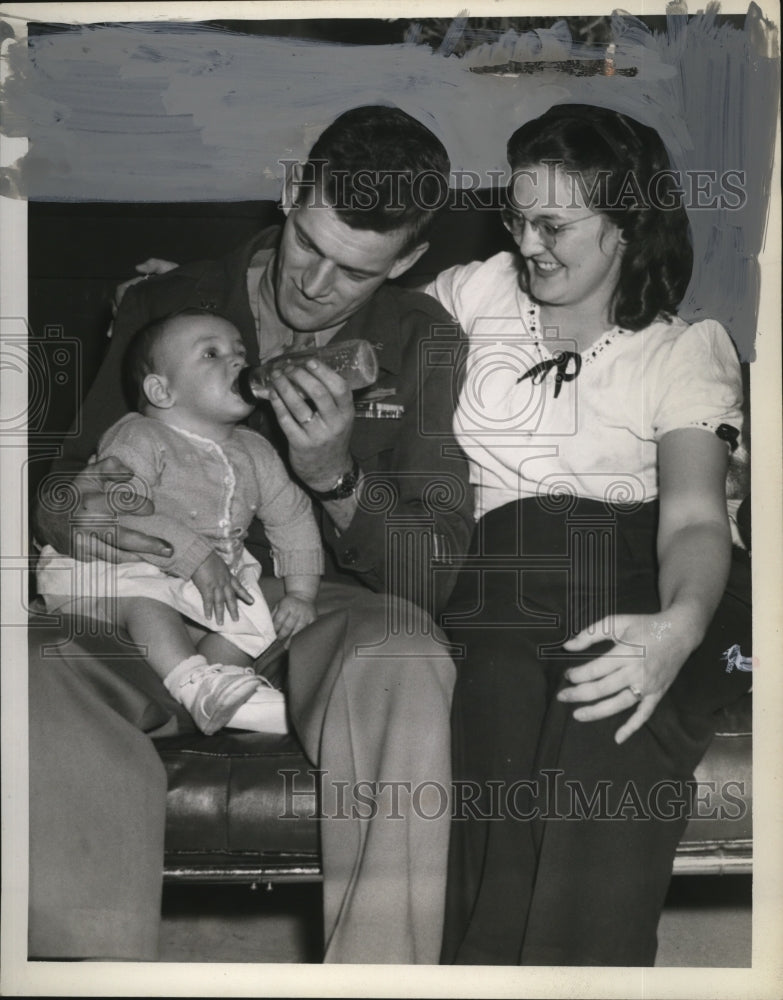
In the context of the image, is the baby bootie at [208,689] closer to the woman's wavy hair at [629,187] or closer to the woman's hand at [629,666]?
the woman's hand at [629,666]

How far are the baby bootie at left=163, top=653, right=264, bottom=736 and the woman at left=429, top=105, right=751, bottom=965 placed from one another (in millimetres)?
315

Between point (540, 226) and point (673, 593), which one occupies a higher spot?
point (540, 226)

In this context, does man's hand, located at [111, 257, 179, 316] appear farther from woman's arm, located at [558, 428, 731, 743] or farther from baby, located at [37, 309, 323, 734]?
woman's arm, located at [558, 428, 731, 743]

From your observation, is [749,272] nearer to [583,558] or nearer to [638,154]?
[638,154]

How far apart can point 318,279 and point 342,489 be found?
1.04 feet

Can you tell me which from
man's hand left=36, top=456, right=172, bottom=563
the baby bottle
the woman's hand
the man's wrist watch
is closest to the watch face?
the man's wrist watch

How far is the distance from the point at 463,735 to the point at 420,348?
1.91 feet

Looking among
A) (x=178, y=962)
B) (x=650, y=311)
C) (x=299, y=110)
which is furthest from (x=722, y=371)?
(x=178, y=962)

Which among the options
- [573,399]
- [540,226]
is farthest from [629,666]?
[540,226]

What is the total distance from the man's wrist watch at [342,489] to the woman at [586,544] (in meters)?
0.18

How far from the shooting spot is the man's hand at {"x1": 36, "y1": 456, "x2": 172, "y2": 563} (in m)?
1.61

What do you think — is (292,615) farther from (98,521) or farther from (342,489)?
(98,521)

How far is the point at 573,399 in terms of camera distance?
5.34 feet

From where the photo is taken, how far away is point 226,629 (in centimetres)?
160
